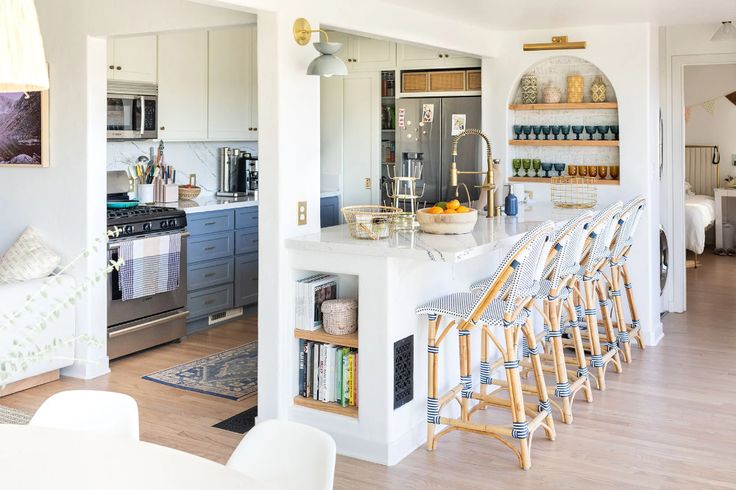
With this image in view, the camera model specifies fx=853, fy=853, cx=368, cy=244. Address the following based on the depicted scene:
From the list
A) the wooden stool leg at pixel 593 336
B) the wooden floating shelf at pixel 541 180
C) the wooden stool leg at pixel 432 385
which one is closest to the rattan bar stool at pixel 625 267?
the wooden floating shelf at pixel 541 180

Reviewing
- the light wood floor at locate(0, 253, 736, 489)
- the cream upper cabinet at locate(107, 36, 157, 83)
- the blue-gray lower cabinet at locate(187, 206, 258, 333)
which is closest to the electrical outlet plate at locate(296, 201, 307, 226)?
the light wood floor at locate(0, 253, 736, 489)

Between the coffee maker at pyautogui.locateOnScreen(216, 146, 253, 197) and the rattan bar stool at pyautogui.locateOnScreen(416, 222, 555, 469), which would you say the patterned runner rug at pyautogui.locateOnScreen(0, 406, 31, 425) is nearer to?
the rattan bar stool at pyautogui.locateOnScreen(416, 222, 555, 469)

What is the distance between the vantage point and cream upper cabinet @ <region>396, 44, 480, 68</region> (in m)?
7.07

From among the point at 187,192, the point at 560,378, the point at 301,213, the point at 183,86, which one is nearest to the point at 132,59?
the point at 183,86

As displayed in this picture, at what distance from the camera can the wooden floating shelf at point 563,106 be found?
599cm

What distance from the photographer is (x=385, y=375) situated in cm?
379

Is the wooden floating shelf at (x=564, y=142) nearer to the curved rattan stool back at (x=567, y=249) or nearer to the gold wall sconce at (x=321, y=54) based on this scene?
the curved rattan stool back at (x=567, y=249)

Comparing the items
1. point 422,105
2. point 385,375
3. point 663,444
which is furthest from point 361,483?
point 422,105

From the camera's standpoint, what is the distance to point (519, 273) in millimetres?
3680

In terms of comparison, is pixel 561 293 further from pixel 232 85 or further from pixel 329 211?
pixel 232 85

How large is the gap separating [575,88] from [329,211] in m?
2.62

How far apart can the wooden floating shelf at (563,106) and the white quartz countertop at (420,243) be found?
5.63 ft

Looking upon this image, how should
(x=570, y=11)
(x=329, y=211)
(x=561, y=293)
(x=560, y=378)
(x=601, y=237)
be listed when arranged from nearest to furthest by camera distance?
(x=560, y=378), (x=561, y=293), (x=601, y=237), (x=570, y=11), (x=329, y=211)

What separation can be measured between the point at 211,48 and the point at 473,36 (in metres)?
2.26
